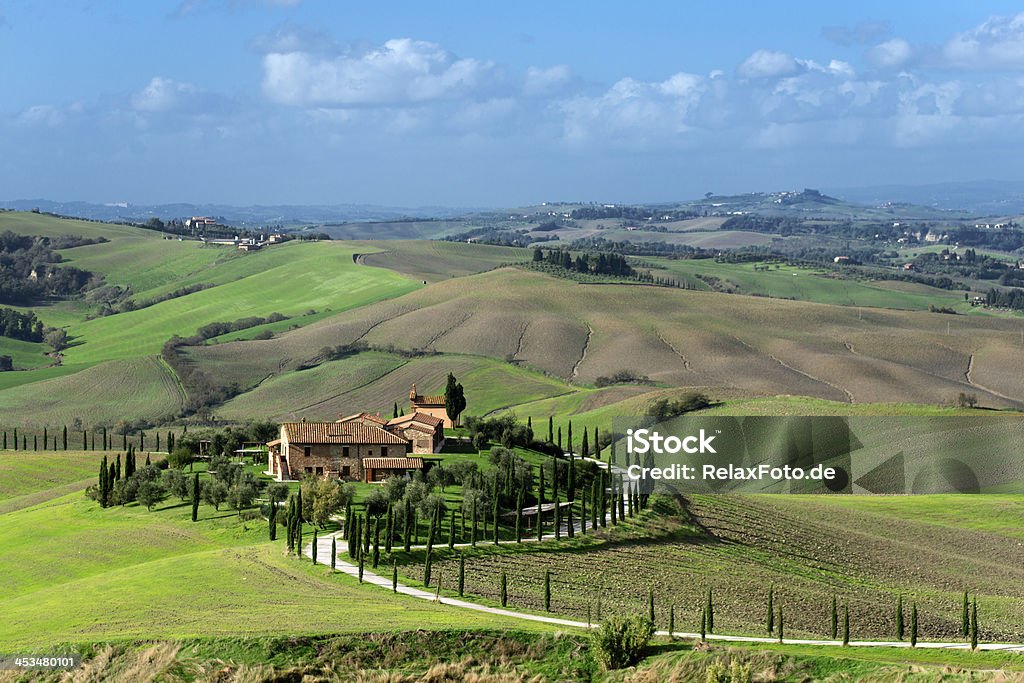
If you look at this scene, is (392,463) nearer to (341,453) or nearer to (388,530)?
(341,453)

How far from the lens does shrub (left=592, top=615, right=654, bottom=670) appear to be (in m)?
43.8

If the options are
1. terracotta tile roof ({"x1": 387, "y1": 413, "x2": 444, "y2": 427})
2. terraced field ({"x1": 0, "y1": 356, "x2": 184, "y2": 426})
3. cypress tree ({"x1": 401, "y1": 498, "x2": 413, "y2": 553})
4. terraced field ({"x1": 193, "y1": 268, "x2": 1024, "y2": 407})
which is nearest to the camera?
cypress tree ({"x1": 401, "y1": 498, "x2": 413, "y2": 553})

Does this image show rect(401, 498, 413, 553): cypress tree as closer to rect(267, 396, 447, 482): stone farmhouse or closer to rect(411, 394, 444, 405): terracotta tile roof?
rect(267, 396, 447, 482): stone farmhouse

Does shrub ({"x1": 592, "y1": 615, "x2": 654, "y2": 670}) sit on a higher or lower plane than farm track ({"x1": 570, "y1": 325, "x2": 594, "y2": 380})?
higher

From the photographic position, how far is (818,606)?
61156mm

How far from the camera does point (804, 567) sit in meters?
70.1

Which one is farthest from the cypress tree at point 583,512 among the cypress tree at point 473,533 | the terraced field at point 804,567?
the cypress tree at point 473,533

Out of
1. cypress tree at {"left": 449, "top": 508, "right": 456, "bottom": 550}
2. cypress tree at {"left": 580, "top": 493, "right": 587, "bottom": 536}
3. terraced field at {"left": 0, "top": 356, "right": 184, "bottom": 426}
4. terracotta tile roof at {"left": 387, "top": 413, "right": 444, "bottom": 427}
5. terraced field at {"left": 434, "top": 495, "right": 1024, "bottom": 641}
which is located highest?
terracotta tile roof at {"left": 387, "top": 413, "right": 444, "bottom": 427}

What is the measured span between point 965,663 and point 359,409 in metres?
101

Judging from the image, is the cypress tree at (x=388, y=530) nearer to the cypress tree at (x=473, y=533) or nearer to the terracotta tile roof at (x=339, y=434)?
the cypress tree at (x=473, y=533)

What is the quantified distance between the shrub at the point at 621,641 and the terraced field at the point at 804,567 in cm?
763

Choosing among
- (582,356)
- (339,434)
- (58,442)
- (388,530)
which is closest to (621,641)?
(388,530)

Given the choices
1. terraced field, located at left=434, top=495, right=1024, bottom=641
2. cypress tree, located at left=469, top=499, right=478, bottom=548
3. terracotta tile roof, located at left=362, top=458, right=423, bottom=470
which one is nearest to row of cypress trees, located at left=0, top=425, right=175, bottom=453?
terracotta tile roof, located at left=362, top=458, right=423, bottom=470

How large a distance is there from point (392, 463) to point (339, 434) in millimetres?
4263
